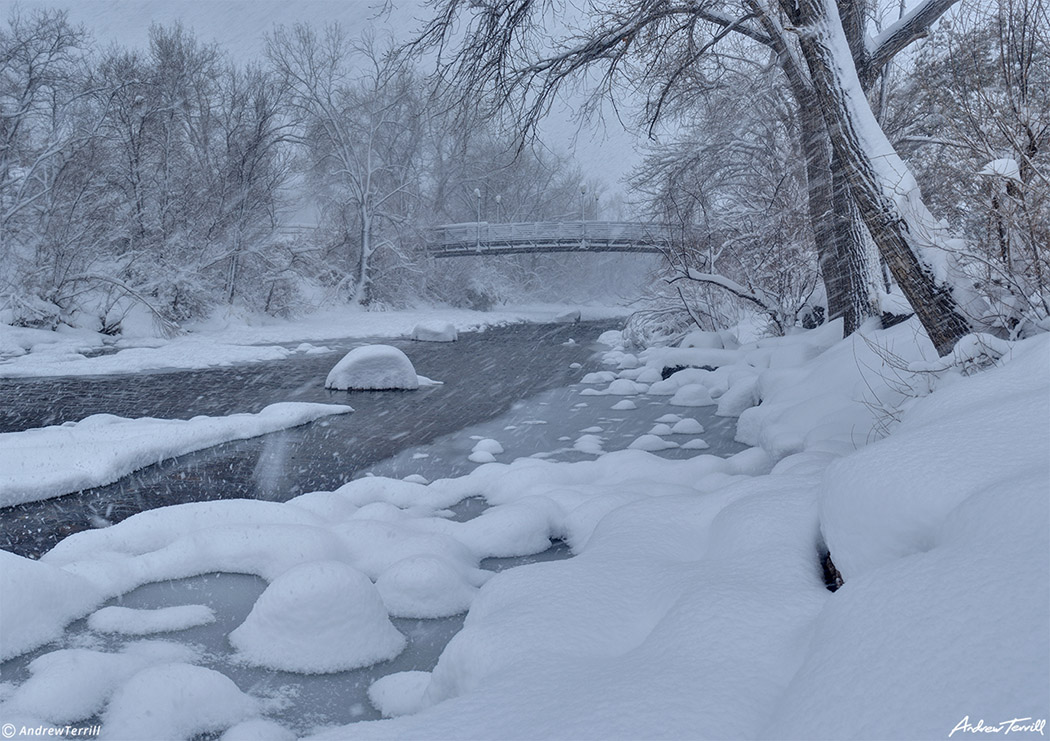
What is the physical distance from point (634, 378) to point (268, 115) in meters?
17.0

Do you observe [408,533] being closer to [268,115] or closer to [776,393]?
[776,393]

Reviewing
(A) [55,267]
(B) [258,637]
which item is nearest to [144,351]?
(A) [55,267]

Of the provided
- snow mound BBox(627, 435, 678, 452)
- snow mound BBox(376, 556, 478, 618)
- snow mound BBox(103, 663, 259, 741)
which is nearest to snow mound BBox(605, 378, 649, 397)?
snow mound BBox(627, 435, 678, 452)

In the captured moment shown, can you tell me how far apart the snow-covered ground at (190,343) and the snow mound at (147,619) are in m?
10.6

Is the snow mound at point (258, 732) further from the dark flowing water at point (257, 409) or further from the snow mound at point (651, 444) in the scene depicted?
the snow mound at point (651, 444)

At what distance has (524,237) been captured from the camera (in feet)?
112

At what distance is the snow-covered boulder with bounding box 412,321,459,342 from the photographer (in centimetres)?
2167

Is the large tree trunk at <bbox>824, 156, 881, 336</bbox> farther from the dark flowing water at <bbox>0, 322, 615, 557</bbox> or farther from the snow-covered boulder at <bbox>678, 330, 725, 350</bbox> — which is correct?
the dark flowing water at <bbox>0, 322, 615, 557</bbox>

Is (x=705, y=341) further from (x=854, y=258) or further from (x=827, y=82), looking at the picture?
(x=827, y=82)

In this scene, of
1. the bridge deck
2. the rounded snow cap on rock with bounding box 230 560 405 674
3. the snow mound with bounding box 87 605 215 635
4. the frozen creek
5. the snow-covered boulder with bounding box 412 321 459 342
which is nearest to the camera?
the frozen creek

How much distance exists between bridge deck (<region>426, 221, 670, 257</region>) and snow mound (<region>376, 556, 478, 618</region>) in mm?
28755

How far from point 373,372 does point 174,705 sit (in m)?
9.45

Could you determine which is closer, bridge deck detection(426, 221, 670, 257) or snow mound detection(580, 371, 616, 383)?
snow mound detection(580, 371, 616, 383)

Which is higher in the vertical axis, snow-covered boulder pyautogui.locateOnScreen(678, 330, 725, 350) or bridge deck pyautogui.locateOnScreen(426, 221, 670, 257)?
bridge deck pyautogui.locateOnScreen(426, 221, 670, 257)
